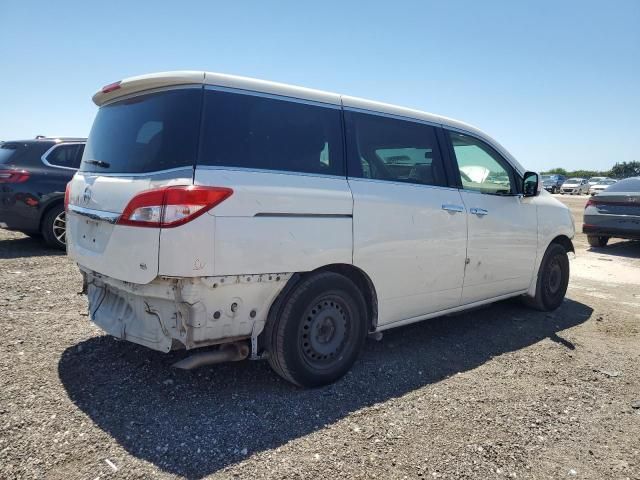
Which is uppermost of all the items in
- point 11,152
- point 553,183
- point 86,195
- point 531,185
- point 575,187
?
point 553,183

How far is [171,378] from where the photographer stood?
3543 mm

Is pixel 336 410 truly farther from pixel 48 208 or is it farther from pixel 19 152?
pixel 19 152

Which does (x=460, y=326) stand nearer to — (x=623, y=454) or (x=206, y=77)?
(x=623, y=454)

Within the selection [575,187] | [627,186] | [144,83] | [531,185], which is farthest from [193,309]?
[575,187]

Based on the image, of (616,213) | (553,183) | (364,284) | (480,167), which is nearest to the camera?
(364,284)

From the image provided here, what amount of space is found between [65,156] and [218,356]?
21.4ft

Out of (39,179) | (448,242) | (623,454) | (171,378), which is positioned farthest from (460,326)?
(39,179)

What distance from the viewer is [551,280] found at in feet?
18.7

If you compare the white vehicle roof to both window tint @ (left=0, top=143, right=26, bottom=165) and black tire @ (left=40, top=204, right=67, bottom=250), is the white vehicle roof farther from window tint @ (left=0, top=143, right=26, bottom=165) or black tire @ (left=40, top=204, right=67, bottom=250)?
window tint @ (left=0, top=143, right=26, bottom=165)

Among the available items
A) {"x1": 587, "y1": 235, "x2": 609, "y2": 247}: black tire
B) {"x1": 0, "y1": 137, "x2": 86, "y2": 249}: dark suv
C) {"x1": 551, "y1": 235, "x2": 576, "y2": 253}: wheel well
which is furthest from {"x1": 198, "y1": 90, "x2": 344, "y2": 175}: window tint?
{"x1": 587, "y1": 235, "x2": 609, "y2": 247}: black tire

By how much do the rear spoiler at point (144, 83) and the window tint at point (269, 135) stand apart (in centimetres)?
17

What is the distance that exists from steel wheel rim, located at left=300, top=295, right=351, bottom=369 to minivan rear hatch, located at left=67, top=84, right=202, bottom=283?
1144 mm

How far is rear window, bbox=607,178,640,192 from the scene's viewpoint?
10222mm

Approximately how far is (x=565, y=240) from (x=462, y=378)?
2990 millimetres
